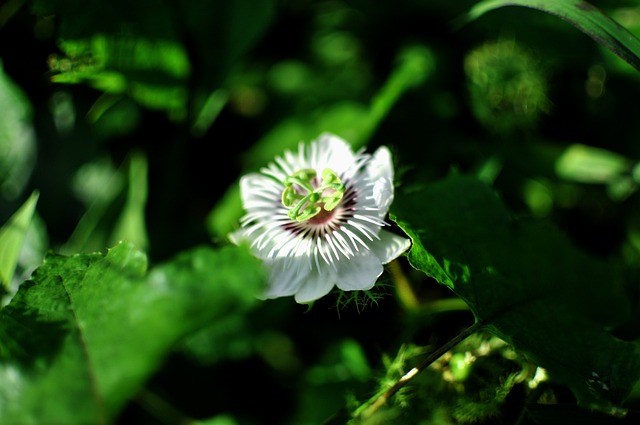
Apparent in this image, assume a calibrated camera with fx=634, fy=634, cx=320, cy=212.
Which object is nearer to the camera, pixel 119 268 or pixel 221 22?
pixel 119 268

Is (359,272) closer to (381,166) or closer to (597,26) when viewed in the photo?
(381,166)

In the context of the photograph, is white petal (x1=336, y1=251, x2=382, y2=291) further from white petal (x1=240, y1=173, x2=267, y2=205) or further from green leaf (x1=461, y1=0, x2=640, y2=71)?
green leaf (x1=461, y1=0, x2=640, y2=71)

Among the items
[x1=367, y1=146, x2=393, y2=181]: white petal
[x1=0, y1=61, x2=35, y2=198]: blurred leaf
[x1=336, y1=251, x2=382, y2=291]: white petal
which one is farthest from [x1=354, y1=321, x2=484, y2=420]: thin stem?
[x1=0, y1=61, x2=35, y2=198]: blurred leaf

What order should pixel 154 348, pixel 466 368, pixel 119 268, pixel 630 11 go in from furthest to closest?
pixel 630 11 → pixel 466 368 → pixel 119 268 → pixel 154 348

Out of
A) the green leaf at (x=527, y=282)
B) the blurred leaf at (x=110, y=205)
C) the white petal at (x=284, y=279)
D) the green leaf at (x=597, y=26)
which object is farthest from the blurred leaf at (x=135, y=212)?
the green leaf at (x=597, y=26)

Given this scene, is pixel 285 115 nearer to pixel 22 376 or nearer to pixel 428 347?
pixel 428 347

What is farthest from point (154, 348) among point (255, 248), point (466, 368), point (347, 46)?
point (347, 46)

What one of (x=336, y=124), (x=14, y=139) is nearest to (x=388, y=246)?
(x=336, y=124)
